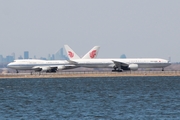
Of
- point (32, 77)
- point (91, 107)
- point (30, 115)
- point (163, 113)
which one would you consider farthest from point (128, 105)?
point (32, 77)

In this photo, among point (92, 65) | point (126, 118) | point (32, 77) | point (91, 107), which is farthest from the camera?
point (92, 65)

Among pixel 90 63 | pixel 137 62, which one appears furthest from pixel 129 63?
pixel 90 63

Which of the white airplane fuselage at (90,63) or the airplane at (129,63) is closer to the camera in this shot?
the airplane at (129,63)

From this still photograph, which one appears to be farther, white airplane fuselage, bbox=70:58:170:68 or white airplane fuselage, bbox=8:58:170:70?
white airplane fuselage, bbox=8:58:170:70

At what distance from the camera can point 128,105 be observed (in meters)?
72.8

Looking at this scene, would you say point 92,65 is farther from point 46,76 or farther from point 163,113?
point 163,113

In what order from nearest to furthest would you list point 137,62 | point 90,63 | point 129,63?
point 137,62
point 129,63
point 90,63

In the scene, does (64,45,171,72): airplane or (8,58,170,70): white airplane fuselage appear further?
(8,58,170,70): white airplane fuselage

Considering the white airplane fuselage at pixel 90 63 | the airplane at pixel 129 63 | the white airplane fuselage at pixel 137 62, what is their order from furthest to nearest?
the white airplane fuselage at pixel 90 63 < the airplane at pixel 129 63 < the white airplane fuselage at pixel 137 62

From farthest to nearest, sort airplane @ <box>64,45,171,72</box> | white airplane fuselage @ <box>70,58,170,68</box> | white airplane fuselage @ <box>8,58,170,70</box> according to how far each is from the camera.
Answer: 1. white airplane fuselage @ <box>8,58,170,70</box>
2. airplane @ <box>64,45,171,72</box>
3. white airplane fuselage @ <box>70,58,170,68</box>

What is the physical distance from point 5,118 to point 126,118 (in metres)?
12.8

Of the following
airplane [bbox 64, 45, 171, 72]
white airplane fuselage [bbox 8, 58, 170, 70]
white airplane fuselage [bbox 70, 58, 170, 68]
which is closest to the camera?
white airplane fuselage [bbox 70, 58, 170, 68]

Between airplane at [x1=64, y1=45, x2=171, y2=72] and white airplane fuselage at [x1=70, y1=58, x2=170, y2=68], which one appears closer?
white airplane fuselage at [x1=70, y1=58, x2=170, y2=68]

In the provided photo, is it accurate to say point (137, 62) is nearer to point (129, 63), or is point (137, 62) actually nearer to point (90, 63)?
point (129, 63)
